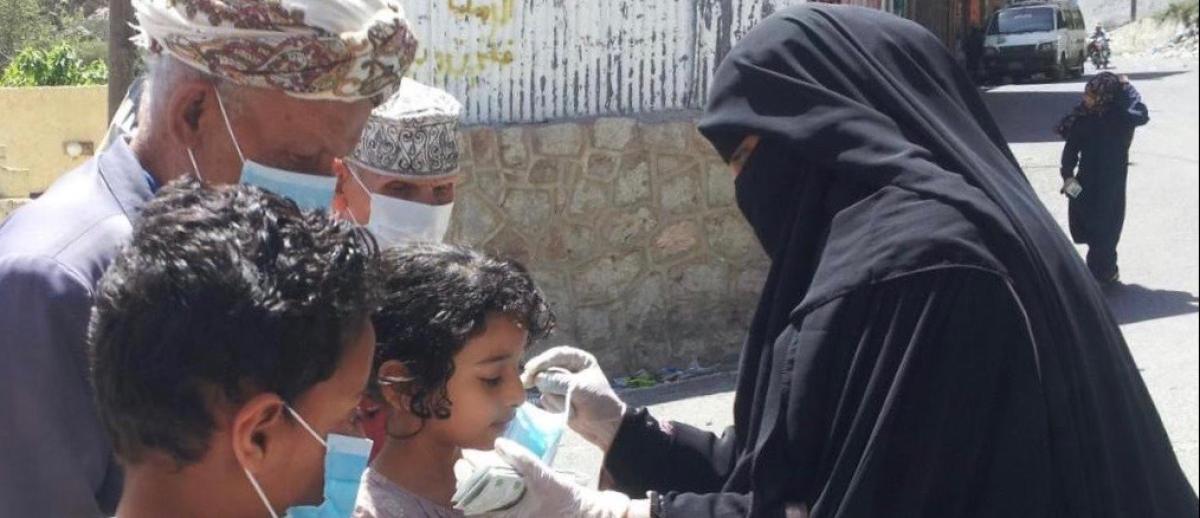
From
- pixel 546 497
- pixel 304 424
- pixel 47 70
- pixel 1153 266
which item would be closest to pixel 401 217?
pixel 546 497

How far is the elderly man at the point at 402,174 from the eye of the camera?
3.51 m

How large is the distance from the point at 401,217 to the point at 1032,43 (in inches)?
1060

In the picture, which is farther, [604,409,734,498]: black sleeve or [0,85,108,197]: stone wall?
[0,85,108,197]: stone wall

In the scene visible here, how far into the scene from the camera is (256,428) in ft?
5.59

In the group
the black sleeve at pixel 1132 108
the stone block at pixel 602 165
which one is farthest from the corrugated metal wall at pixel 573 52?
the black sleeve at pixel 1132 108

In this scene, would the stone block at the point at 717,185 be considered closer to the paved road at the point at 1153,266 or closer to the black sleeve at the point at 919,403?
the paved road at the point at 1153,266

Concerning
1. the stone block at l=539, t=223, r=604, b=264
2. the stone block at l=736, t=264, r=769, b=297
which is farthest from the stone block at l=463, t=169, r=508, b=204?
the stone block at l=736, t=264, r=769, b=297

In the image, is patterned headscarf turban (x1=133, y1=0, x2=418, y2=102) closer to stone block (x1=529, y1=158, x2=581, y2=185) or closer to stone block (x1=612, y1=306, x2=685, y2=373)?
stone block (x1=529, y1=158, x2=581, y2=185)

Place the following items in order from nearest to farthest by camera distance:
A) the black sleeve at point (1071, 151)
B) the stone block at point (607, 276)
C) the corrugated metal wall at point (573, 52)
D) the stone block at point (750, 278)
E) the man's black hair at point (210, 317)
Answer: the man's black hair at point (210, 317) → the corrugated metal wall at point (573, 52) → the stone block at point (607, 276) → the stone block at point (750, 278) → the black sleeve at point (1071, 151)

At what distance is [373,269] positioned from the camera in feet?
6.01

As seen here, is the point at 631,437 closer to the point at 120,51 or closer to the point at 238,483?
the point at 238,483

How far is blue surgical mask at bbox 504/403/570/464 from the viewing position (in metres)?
2.79

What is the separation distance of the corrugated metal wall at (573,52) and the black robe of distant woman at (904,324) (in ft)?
16.8

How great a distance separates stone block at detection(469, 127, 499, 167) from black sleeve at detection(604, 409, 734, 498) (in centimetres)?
486
